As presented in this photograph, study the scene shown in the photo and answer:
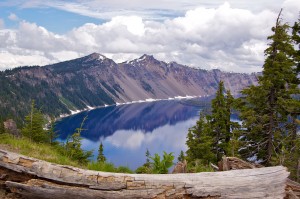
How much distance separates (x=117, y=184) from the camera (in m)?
7.59

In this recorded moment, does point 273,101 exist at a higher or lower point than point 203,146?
higher

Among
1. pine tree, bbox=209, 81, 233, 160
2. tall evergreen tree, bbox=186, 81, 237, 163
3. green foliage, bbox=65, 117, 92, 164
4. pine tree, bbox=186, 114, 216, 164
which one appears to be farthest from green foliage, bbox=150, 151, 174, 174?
pine tree, bbox=209, 81, 233, 160

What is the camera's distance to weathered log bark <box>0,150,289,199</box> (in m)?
7.41

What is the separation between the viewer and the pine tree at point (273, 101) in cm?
2178

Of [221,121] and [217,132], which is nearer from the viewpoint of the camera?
[221,121]

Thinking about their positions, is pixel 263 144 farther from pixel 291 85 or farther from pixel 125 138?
pixel 125 138

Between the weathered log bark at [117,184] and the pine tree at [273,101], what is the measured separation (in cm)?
1447

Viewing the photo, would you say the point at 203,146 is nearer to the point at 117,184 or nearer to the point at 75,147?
the point at 75,147

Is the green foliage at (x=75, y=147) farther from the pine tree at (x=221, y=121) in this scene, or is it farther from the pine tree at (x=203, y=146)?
the pine tree at (x=221, y=121)

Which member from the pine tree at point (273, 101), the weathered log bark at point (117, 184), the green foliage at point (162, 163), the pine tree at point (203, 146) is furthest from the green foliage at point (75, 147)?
the pine tree at point (203, 146)

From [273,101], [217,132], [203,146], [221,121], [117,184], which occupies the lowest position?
[203,146]

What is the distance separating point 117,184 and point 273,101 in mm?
18270

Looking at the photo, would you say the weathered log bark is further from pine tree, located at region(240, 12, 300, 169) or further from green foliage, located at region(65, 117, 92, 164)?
pine tree, located at region(240, 12, 300, 169)

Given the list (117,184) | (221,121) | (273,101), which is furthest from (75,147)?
(221,121)
